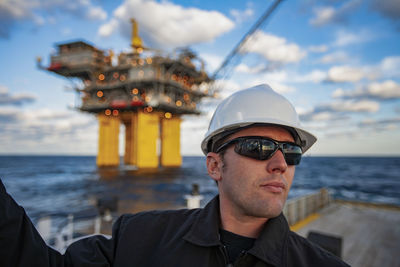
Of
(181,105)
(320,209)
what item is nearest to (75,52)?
(181,105)

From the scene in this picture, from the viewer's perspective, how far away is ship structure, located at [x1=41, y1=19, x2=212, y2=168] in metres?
28.2

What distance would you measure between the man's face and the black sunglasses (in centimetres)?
3

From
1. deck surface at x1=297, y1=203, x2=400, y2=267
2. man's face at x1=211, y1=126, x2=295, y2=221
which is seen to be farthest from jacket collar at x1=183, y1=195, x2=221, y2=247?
deck surface at x1=297, y1=203, x2=400, y2=267

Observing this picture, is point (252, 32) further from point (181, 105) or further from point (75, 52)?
point (75, 52)

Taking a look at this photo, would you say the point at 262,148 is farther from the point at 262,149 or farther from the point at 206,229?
the point at 206,229

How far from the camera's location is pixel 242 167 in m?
1.36

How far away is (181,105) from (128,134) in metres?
16.5

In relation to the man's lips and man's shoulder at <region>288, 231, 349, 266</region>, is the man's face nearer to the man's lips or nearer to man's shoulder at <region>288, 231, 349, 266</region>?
the man's lips

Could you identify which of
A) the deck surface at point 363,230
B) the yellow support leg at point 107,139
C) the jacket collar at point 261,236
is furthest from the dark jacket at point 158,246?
the yellow support leg at point 107,139

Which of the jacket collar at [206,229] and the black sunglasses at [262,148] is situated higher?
the black sunglasses at [262,148]

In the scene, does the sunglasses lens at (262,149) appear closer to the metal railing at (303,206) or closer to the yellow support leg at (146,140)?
the metal railing at (303,206)

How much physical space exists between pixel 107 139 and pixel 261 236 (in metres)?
33.6

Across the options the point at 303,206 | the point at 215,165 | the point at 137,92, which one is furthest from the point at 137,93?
Answer: the point at 215,165

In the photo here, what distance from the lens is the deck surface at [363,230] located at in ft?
16.1
